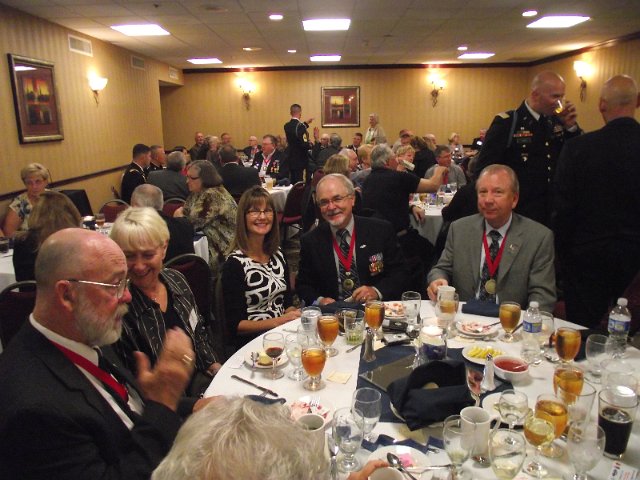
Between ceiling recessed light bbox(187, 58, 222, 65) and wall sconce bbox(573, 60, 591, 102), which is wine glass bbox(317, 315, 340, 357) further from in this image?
wall sconce bbox(573, 60, 591, 102)

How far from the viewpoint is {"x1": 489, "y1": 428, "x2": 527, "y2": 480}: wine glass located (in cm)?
116

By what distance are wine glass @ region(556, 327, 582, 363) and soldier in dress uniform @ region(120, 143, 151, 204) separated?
21.5 ft

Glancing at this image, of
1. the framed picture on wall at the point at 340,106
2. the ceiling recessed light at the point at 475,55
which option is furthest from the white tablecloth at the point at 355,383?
the framed picture on wall at the point at 340,106

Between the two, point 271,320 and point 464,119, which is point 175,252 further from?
point 464,119

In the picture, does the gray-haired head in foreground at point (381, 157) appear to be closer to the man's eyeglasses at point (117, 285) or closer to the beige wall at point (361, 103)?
the man's eyeglasses at point (117, 285)

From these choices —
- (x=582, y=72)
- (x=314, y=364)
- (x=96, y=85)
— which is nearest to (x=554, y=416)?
(x=314, y=364)

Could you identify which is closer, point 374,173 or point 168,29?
point 374,173

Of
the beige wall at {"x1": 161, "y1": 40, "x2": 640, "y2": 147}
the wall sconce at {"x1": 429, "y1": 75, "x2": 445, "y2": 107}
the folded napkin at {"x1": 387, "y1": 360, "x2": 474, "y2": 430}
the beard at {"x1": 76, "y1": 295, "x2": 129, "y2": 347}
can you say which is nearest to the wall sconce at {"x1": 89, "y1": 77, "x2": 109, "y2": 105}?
the beige wall at {"x1": 161, "y1": 40, "x2": 640, "y2": 147}

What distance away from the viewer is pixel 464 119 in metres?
14.5

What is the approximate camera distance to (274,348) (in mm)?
1784

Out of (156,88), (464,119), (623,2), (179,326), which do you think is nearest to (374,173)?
(179,326)

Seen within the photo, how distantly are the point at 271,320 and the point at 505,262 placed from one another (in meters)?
1.29

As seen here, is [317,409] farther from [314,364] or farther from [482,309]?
[482,309]

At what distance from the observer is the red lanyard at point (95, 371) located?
4.53 ft
